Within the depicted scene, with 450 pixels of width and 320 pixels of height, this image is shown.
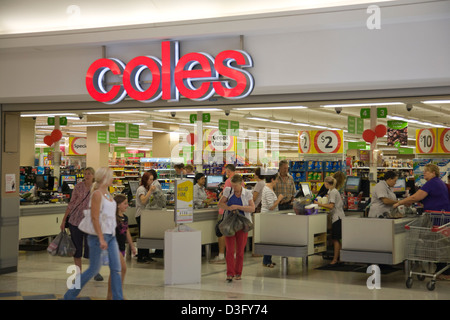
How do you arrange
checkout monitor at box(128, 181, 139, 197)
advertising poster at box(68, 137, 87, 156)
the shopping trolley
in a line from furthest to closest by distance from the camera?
advertising poster at box(68, 137, 87, 156) < checkout monitor at box(128, 181, 139, 197) < the shopping trolley

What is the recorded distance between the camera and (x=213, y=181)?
13719 mm

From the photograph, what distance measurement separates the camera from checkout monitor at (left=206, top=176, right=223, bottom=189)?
1348 cm

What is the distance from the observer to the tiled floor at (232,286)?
692 centimetres

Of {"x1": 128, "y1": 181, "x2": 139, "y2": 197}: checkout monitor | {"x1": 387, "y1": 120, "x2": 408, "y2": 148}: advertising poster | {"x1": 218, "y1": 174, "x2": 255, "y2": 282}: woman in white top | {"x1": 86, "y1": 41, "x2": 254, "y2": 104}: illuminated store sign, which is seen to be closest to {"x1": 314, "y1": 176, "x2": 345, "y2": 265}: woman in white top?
{"x1": 218, "y1": 174, "x2": 255, "y2": 282}: woman in white top

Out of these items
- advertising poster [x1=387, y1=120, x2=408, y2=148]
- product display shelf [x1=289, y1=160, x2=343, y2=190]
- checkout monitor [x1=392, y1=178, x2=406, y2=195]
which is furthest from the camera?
advertising poster [x1=387, y1=120, x2=408, y2=148]

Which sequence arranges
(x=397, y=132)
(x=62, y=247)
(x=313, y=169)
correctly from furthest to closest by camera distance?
(x=397, y=132), (x=313, y=169), (x=62, y=247)

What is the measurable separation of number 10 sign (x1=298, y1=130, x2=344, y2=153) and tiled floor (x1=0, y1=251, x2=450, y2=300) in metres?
6.74

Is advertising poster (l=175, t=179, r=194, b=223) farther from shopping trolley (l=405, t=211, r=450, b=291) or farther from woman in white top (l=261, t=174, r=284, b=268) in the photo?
shopping trolley (l=405, t=211, r=450, b=291)

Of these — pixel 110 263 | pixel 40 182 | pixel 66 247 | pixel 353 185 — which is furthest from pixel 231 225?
pixel 40 182

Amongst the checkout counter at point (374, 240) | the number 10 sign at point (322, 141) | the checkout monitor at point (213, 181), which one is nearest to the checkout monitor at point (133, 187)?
the checkout monitor at point (213, 181)

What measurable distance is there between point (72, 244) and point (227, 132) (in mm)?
13821

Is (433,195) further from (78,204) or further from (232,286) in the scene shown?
(78,204)

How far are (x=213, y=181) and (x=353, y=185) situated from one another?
12.2 ft

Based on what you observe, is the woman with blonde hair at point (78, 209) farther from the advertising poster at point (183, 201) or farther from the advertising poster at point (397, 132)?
the advertising poster at point (397, 132)
